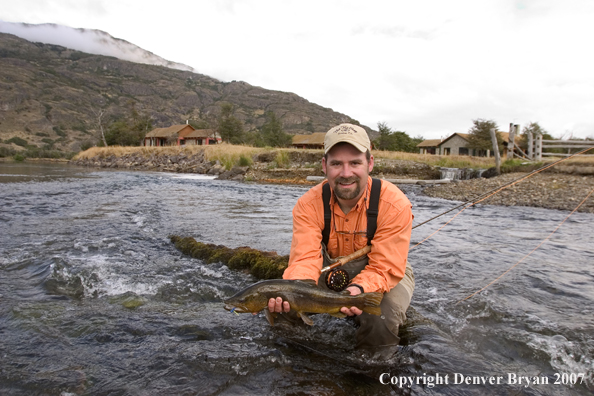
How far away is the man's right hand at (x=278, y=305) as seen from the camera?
3229 mm

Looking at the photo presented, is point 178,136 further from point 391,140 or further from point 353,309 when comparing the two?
point 353,309

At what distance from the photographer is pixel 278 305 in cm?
324

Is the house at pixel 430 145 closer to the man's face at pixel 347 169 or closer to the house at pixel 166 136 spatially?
the house at pixel 166 136

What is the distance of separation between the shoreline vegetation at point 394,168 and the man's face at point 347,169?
1353cm

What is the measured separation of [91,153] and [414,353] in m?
65.3

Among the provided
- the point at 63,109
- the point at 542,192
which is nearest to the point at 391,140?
the point at 542,192

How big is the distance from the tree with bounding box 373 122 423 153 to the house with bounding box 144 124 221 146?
33.4m

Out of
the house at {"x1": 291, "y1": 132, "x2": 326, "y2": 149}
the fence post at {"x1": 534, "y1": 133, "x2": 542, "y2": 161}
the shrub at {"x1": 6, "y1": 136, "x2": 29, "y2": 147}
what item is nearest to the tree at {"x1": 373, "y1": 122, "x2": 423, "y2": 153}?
the house at {"x1": 291, "y1": 132, "x2": 326, "y2": 149}

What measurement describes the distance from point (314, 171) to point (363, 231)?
27719 mm

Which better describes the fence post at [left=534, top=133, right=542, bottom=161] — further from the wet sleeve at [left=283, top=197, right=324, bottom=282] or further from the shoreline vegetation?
the wet sleeve at [left=283, top=197, right=324, bottom=282]

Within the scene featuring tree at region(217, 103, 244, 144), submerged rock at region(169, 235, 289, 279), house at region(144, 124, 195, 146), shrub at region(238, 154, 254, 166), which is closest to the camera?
submerged rock at region(169, 235, 289, 279)

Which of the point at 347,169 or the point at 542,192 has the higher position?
the point at 347,169

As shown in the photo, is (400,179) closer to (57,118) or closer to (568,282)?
(568,282)

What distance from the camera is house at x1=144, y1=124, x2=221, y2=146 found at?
79062 millimetres
